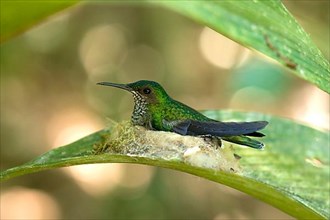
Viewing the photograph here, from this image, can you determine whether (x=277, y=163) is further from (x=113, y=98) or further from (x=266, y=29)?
(x=113, y=98)

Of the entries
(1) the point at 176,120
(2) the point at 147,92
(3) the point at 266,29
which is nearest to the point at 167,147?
(1) the point at 176,120

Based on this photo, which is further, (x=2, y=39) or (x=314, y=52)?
(x=2, y=39)

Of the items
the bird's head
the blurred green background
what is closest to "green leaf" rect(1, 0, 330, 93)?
the bird's head

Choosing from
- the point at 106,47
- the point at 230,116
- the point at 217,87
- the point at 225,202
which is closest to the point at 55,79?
the point at 106,47

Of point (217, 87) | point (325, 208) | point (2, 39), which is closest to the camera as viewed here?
point (2, 39)

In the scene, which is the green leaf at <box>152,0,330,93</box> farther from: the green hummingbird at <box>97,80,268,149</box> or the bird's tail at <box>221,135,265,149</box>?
the bird's tail at <box>221,135,265,149</box>

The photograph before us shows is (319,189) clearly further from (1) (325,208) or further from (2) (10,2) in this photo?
(2) (10,2)
